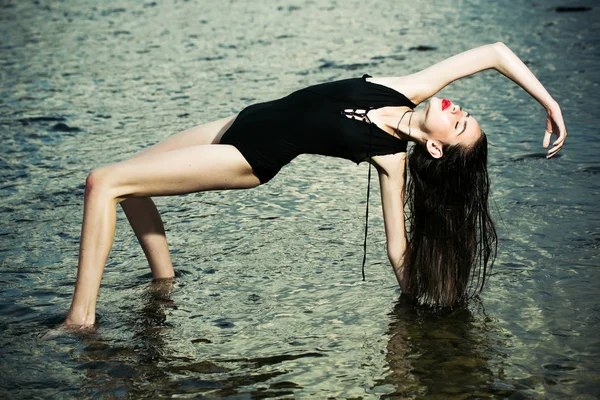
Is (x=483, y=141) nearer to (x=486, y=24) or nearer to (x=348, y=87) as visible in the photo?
(x=348, y=87)

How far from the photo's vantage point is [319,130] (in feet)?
17.3

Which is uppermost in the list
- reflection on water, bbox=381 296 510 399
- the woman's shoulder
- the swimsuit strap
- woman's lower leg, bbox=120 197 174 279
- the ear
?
the woman's shoulder

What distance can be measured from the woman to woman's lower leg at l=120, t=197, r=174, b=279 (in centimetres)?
42

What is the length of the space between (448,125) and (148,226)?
6.75 ft

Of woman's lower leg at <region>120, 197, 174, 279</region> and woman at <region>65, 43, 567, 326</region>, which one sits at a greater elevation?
woman at <region>65, 43, 567, 326</region>

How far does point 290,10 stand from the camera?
16.1m

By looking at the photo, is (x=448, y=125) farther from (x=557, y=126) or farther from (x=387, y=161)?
(x=557, y=126)

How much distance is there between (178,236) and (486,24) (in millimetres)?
8832

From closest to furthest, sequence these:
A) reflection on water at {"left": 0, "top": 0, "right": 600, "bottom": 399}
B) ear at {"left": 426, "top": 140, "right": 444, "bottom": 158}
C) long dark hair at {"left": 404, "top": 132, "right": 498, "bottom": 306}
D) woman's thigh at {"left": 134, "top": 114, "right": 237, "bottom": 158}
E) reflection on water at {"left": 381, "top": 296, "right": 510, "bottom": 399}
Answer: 1. reflection on water at {"left": 381, "top": 296, "right": 510, "bottom": 399}
2. reflection on water at {"left": 0, "top": 0, "right": 600, "bottom": 399}
3. ear at {"left": 426, "top": 140, "right": 444, "bottom": 158}
4. long dark hair at {"left": 404, "top": 132, "right": 498, "bottom": 306}
5. woman's thigh at {"left": 134, "top": 114, "right": 237, "bottom": 158}

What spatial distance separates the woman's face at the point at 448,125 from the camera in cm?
510

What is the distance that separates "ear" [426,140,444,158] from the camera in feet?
17.0

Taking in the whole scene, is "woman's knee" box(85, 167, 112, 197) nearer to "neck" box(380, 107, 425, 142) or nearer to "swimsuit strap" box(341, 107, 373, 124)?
"swimsuit strap" box(341, 107, 373, 124)

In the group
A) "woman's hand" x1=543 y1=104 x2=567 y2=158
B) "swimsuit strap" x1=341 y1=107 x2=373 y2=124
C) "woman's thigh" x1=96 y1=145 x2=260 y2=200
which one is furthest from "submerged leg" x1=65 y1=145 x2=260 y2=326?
"woman's hand" x1=543 y1=104 x2=567 y2=158

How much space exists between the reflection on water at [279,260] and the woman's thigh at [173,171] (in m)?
0.85
